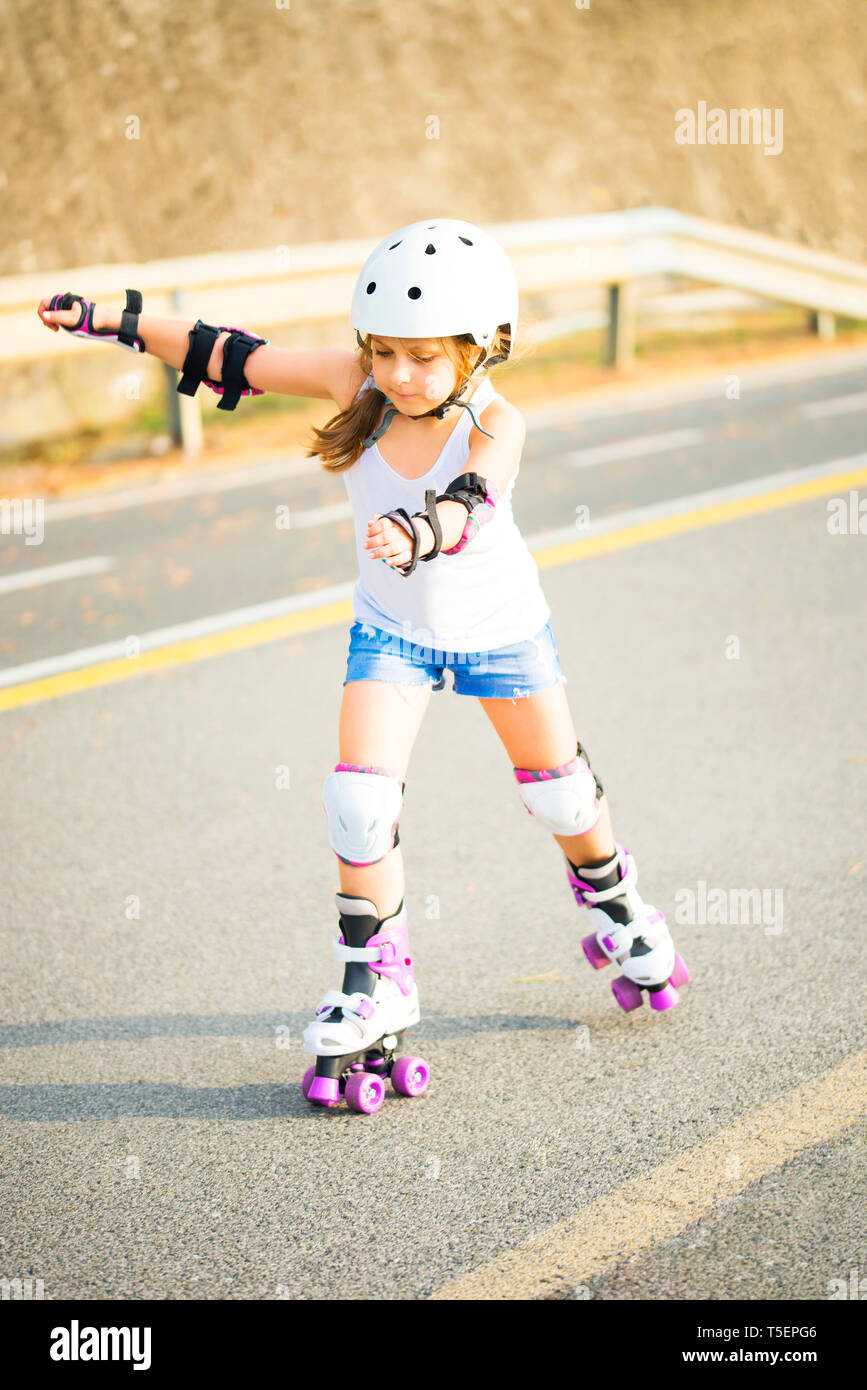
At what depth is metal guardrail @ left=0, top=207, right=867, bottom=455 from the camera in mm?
10047

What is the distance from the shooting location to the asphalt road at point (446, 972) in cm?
289

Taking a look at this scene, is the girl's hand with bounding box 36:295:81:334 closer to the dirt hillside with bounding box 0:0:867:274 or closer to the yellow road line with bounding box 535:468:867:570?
the yellow road line with bounding box 535:468:867:570

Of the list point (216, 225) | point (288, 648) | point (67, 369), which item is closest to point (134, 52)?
point (216, 225)

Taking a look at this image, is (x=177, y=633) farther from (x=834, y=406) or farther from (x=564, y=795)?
(x=834, y=406)

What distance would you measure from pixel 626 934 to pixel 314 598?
400 centimetres

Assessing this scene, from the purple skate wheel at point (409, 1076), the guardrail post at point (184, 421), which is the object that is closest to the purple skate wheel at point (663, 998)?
the purple skate wheel at point (409, 1076)

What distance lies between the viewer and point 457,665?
341 cm

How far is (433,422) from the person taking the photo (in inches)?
130

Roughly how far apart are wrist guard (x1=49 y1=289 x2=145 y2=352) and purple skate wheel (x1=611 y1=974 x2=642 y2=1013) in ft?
6.69

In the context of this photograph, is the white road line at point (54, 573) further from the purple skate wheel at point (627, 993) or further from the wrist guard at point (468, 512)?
the wrist guard at point (468, 512)

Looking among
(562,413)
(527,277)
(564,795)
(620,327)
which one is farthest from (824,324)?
(564,795)

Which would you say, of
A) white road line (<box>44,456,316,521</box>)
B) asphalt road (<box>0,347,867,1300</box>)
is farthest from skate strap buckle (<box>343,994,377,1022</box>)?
white road line (<box>44,456,316,521</box>)

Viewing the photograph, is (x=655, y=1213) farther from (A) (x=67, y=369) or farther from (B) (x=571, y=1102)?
(A) (x=67, y=369)
